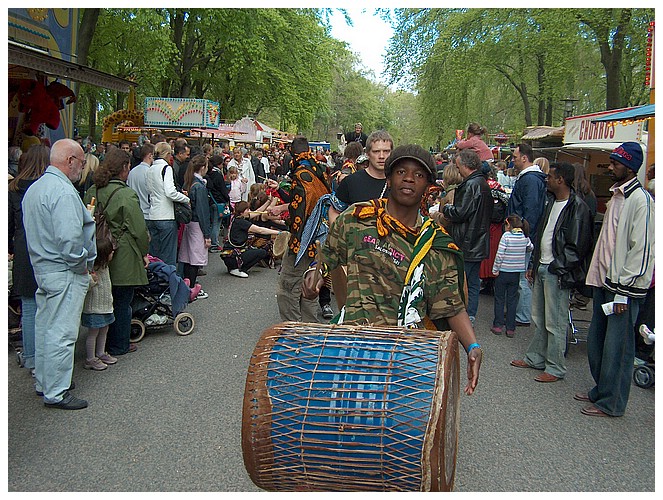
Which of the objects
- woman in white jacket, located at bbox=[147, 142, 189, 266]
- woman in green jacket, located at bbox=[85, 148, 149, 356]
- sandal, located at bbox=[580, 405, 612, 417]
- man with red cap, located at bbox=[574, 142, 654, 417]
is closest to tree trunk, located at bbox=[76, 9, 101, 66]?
woman in white jacket, located at bbox=[147, 142, 189, 266]

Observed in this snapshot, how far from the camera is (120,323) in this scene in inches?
237

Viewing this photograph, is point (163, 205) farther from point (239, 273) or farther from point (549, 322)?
point (549, 322)

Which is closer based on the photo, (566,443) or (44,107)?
(566,443)

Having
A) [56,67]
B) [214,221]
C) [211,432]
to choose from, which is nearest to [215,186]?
[214,221]

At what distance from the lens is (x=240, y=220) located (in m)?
10.2

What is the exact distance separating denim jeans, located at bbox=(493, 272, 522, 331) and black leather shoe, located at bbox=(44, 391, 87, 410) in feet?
14.6

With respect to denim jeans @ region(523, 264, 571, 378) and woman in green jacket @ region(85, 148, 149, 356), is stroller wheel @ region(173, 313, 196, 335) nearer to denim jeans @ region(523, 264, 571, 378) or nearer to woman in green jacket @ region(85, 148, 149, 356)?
woman in green jacket @ region(85, 148, 149, 356)

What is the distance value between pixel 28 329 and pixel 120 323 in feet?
3.15

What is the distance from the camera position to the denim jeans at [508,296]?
7.15m

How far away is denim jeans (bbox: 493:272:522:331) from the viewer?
7.15m

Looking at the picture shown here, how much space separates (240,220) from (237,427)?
5.94m

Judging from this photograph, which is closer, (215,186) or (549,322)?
(549,322)

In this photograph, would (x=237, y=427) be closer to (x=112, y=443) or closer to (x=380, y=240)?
(x=112, y=443)

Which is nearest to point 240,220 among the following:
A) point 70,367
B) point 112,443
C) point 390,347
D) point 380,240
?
point 70,367
